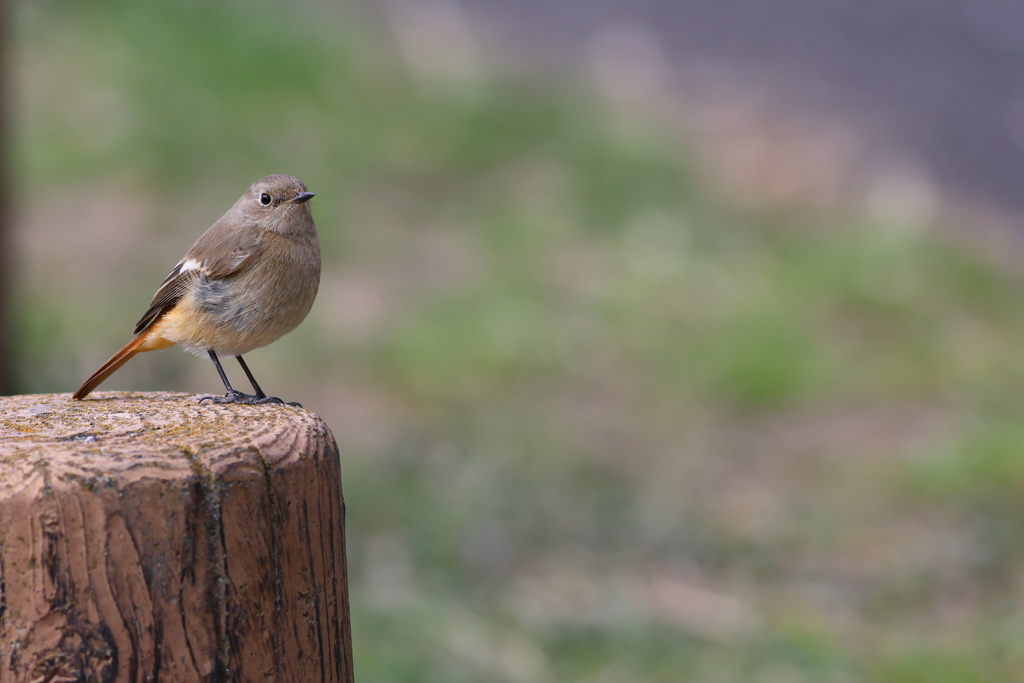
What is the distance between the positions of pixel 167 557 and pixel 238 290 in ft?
4.97

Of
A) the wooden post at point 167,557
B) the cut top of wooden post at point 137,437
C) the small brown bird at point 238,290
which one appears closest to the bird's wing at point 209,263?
the small brown bird at point 238,290

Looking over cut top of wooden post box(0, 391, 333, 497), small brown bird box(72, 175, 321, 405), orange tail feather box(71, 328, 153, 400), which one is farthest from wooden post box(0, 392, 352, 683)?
small brown bird box(72, 175, 321, 405)

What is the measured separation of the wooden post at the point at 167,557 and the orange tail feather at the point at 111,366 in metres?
0.65

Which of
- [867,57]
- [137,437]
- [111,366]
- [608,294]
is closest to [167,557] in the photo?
[137,437]

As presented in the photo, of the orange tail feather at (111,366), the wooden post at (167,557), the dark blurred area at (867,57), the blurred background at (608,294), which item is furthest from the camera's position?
the dark blurred area at (867,57)

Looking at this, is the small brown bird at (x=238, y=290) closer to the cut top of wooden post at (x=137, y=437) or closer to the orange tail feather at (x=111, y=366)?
the orange tail feather at (x=111, y=366)

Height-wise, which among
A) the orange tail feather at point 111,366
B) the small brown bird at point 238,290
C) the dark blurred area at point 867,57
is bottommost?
the orange tail feather at point 111,366

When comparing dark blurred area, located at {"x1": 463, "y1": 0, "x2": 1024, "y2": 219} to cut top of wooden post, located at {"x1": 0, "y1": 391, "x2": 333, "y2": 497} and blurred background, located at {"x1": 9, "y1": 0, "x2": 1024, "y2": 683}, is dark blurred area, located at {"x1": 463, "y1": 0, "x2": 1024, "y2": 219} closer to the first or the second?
blurred background, located at {"x1": 9, "y1": 0, "x2": 1024, "y2": 683}

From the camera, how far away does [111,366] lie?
9.84 feet

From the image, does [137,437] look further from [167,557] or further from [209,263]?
[209,263]

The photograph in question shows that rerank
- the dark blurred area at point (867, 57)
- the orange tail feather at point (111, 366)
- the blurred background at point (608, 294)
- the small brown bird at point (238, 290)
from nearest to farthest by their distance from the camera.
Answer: the orange tail feather at point (111, 366)
the small brown bird at point (238, 290)
the blurred background at point (608, 294)
the dark blurred area at point (867, 57)

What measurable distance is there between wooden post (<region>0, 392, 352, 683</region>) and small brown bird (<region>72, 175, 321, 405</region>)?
1140mm

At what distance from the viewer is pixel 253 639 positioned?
1.82 metres

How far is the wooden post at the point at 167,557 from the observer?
1.70 meters
